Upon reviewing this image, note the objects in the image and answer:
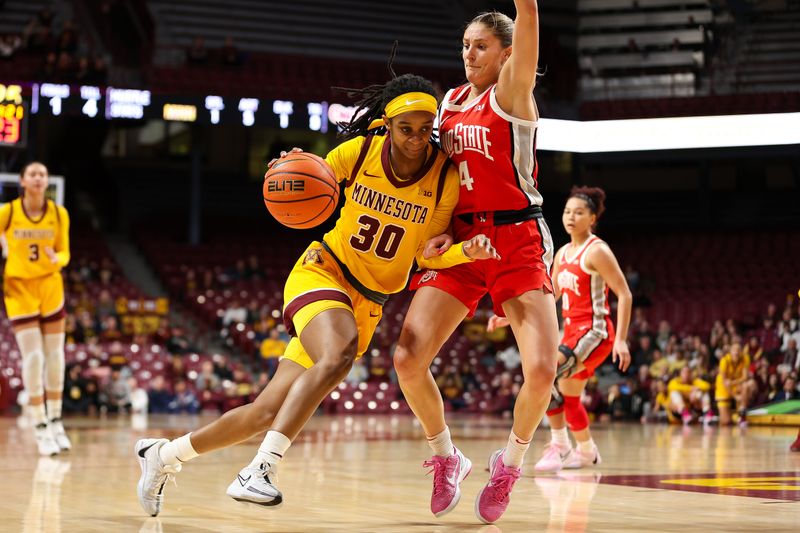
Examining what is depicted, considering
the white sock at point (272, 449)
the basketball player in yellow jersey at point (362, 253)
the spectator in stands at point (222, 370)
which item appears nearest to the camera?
the white sock at point (272, 449)

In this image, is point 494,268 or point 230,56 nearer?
point 494,268

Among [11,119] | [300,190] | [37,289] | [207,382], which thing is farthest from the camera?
[11,119]

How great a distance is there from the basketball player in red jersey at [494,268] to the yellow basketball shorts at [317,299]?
0.23 metres

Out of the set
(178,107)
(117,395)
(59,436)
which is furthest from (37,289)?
(178,107)

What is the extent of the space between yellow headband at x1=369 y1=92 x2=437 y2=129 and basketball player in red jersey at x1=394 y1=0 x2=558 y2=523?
315 millimetres

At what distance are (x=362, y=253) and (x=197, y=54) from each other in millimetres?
18397

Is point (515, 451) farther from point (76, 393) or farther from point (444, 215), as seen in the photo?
point (76, 393)

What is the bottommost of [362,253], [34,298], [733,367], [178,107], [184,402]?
[184,402]

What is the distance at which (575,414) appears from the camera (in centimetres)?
A: 775

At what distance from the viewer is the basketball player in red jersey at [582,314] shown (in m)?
7.68

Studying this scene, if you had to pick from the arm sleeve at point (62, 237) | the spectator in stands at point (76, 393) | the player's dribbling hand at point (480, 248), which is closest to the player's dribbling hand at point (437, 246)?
the player's dribbling hand at point (480, 248)

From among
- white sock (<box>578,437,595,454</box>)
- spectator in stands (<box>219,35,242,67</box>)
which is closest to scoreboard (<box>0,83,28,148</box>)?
spectator in stands (<box>219,35,242,67</box>)

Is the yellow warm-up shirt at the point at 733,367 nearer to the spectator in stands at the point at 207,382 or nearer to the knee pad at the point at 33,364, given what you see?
the spectator in stands at the point at 207,382

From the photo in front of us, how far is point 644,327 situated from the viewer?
18.4m
